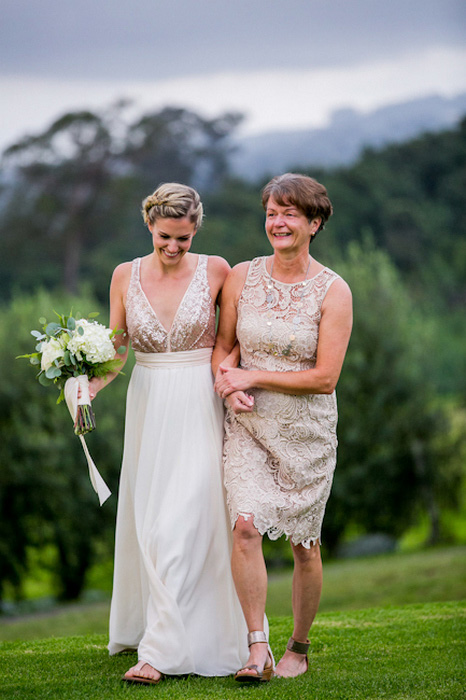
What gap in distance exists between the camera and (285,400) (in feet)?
14.6

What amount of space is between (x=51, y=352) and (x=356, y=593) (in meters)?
12.2

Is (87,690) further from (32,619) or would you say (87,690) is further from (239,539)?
(32,619)

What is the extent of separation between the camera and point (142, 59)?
48.0 meters

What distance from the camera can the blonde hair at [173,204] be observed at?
14.6 feet

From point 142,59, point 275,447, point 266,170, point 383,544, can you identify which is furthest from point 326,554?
point 142,59

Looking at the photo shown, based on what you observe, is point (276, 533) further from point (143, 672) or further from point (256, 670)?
point (143, 672)

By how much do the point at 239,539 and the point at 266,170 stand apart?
38213 millimetres

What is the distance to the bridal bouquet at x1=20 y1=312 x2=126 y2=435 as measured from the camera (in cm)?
448

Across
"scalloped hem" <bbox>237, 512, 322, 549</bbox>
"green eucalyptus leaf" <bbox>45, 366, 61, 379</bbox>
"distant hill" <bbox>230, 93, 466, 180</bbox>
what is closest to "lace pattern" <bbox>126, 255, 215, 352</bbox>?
"green eucalyptus leaf" <bbox>45, 366, 61, 379</bbox>

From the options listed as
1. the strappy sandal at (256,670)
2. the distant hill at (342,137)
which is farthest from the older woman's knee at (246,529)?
the distant hill at (342,137)

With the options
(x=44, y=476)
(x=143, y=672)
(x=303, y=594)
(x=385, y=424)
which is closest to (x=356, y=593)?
(x=385, y=424)

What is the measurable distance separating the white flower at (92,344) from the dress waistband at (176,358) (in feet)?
0.83

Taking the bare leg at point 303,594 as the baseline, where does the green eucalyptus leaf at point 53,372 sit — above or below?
above

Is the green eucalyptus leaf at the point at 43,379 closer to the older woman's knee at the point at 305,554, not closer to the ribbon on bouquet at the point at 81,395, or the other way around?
the ribbon on bouquet at the point at 81,395
